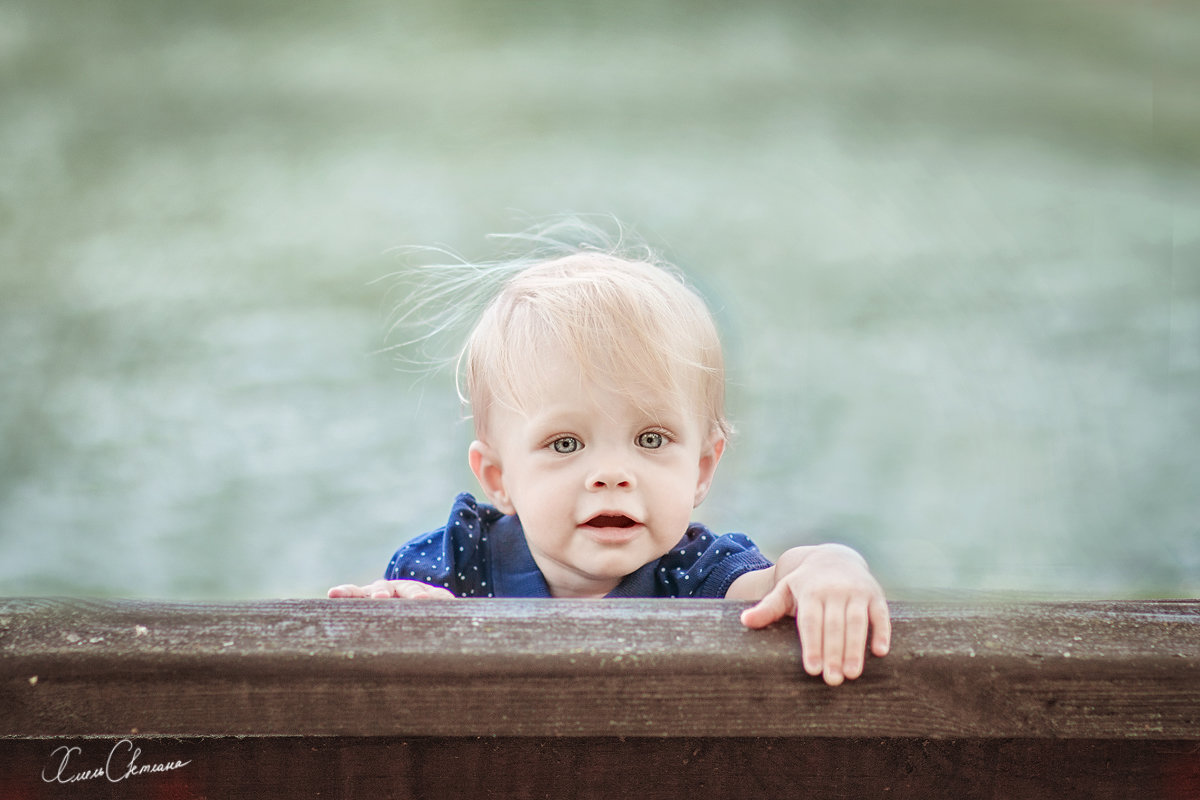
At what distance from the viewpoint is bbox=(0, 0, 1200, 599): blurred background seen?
2.45 m

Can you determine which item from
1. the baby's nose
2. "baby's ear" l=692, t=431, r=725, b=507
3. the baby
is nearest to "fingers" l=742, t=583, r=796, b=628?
the baby

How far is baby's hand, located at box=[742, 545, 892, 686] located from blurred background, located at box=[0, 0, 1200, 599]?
4.64ft

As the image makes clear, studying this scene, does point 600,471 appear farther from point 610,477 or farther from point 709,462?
point 709,462

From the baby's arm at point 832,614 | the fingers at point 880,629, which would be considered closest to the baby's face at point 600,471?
the baby's arm at point 832,614

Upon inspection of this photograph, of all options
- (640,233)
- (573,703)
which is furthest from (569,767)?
(640,233)

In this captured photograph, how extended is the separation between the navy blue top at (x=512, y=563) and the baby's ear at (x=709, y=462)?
0.05 m

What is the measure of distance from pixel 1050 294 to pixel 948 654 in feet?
8.67

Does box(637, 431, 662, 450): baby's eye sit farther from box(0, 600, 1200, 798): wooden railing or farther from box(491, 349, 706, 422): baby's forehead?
box(0, 600, 1200, 798): wooden railing

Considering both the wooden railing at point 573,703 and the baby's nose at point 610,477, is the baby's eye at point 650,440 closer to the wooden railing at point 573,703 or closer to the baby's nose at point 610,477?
the baby's nose at point 610,477

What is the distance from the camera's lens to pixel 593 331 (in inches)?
39.9

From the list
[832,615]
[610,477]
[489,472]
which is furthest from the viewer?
[489,472]

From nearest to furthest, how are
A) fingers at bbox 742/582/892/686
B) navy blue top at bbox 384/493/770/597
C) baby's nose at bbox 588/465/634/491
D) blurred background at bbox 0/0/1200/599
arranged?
fingers at bbox 742/582/892/686 < baby's nose at bbox 588/465/634/491 < navy blue top at bbox 384/493/770/597 < blurred background at bbox 0/0/1200/599

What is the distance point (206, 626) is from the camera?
566 millimetres

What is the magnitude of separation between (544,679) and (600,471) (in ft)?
1.39
